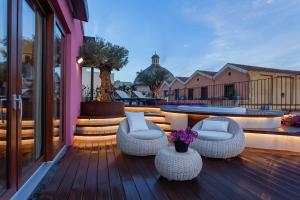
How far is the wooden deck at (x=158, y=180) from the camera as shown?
8.39ft

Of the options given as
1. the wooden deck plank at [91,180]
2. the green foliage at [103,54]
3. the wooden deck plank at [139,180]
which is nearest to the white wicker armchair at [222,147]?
the wooden deck plank at [139,180]

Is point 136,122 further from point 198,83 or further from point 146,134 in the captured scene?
point 198,83

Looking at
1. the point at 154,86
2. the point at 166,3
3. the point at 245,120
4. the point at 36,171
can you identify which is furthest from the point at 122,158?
the point at 154,86

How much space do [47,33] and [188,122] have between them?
13.0ft

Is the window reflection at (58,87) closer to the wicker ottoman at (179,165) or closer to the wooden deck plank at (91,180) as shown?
the wooden deck plank at (91,180)

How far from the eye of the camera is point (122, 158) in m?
4.10

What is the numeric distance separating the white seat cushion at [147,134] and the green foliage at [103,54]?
286 centimetres

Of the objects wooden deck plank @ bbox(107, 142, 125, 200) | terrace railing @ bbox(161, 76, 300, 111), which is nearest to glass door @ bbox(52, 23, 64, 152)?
wooden deck plank @ bbox(107, 142, 125, 200)

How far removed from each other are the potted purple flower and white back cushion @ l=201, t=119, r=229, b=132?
1569 millimetres

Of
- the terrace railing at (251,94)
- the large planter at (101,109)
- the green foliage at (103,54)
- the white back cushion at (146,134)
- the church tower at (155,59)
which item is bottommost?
the white back cushion at (146,134)

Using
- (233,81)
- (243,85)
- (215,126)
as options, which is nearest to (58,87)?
(215,126)

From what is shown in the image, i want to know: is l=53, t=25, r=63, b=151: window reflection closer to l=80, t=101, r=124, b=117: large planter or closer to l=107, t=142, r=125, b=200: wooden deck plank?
l=107, t=142, r=125, b=200: wooden deck plank

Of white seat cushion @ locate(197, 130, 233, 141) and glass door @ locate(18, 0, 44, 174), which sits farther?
white seat cushion @ locate(197, 130, 233, 141)

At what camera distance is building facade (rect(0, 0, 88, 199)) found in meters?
2.01
